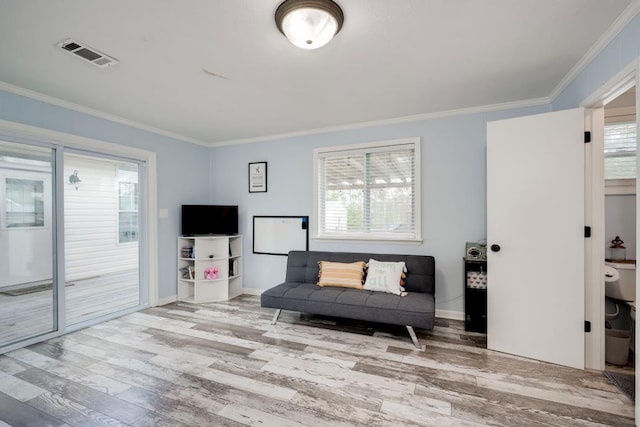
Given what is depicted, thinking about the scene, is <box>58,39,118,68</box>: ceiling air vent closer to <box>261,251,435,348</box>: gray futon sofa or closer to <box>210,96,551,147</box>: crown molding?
<box>210,96,551,147</box>: crown molding

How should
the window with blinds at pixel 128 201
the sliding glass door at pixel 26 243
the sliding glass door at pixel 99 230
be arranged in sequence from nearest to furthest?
the sliding glass door at pixel 26 243 → the window with blinds at pixel 128 201 → the sliding glass door at pixel 99 230

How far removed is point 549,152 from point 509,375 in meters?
1.81

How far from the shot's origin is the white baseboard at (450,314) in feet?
11.0

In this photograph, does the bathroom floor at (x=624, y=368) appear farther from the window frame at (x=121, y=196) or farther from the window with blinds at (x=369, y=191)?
the window frame at (x=121, y=196)

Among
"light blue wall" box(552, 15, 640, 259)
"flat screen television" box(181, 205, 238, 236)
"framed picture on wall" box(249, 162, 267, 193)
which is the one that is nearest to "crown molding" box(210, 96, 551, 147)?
"light blue wall" box(552, 15, 640, 259)

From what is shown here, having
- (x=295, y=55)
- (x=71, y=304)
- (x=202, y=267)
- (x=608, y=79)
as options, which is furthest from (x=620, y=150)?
(x=71, y=304)

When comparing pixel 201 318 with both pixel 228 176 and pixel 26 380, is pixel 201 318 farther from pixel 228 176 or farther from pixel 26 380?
pixel 228 176

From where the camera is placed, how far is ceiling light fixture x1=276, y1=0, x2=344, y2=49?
1581 millimetres

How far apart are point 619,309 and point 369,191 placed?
2.68 meters

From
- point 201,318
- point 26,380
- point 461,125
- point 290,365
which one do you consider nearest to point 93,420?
point 26,380

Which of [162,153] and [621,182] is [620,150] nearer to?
[621,182]

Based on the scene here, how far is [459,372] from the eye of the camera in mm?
2242

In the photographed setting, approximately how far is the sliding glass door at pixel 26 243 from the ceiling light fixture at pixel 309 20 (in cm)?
294

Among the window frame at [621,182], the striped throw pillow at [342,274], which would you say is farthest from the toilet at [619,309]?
the striped throw pillow at [342,274]
